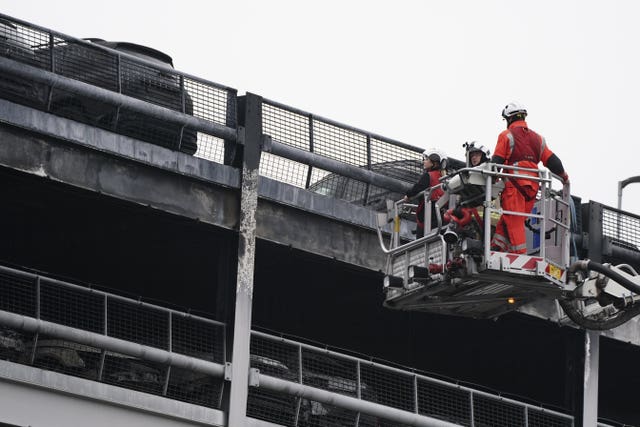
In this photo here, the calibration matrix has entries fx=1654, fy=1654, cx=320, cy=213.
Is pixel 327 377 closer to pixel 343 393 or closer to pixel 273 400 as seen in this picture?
pixel 343 393

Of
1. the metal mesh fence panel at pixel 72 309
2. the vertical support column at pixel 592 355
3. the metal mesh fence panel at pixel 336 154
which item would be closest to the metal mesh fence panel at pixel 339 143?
the metal mesh fence panel at pixel 336 154

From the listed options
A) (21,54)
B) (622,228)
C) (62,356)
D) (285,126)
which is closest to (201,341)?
(62,356)

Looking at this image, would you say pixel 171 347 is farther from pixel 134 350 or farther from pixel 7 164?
pixel 7 164

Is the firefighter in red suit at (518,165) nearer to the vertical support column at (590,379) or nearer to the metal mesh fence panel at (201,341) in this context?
the metal mesh fence panel at (201,341)

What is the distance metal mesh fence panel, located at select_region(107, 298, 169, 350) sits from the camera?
79.8ft

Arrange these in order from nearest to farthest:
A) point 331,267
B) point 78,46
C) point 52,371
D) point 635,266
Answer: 1. point 52,371
2. point 78,46
3. point 331,267
4. point 635,266

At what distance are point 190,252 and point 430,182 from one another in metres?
4.97

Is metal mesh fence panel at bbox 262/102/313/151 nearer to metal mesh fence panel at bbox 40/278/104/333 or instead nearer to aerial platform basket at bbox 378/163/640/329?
aerial platform basket at bbox 378/163/640/329

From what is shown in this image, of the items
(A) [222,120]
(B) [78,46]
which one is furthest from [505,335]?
(B) [78,46]

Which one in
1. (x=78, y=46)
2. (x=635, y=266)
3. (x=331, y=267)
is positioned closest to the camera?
(x=78, y=46)

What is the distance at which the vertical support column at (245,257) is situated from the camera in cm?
2336

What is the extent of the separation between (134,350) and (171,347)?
0.89 m

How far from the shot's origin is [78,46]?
24.2 meters

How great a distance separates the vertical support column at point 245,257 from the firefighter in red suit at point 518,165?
399 cm
